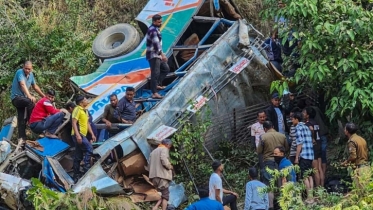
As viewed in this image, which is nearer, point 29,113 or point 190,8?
point 29,113

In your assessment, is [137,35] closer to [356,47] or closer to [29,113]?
[29,113]

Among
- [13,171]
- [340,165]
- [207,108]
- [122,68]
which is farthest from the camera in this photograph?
[122,68]

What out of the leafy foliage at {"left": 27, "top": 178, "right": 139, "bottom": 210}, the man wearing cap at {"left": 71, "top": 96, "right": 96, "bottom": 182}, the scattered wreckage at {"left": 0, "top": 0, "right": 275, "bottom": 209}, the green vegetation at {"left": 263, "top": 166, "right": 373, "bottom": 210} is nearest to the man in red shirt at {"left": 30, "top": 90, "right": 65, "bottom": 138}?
the scattered wreckage at {"left": 0, "top": 0, "right": 275, "bottom": 209}

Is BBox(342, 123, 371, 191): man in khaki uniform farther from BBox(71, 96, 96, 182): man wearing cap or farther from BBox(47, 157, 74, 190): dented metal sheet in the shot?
BBox(47, 157, 74, 190): dented metal sheet

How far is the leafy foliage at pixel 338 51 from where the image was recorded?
36.6 ft

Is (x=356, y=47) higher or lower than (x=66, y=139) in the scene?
higher

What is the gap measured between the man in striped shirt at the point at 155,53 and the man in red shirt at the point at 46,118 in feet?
5.45

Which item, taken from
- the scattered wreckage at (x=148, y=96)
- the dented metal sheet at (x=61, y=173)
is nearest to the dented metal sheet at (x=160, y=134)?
the scattered wreckage at (x=148, y=96)

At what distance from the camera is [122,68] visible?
14.1 m

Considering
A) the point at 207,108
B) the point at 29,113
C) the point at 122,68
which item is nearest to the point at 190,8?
the point at 122,68

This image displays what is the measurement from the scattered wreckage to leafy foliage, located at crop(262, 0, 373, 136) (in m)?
1.55

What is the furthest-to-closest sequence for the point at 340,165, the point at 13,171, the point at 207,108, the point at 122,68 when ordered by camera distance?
the point at 122,68 → the point at 207,108 → the point at 13,171 → the point at 340,165

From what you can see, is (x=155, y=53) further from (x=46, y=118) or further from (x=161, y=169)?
(x=161, y=169)

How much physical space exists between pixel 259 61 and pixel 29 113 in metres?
4.02
